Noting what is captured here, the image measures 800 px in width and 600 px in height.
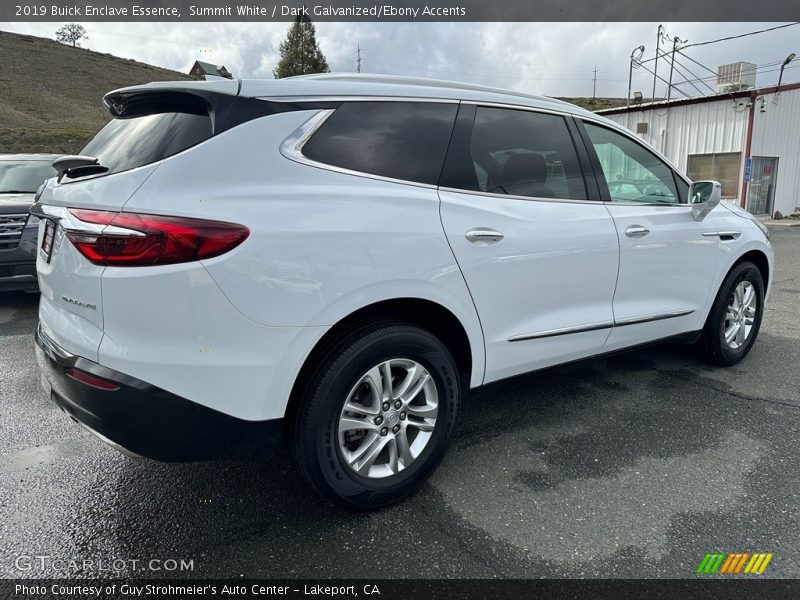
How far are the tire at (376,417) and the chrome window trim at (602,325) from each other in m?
0.47

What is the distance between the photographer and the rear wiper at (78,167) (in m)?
2.31

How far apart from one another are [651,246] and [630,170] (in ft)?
1.91

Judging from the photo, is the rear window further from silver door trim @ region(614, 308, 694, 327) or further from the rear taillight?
silver door trim @ region(614, 308, 694, 327)

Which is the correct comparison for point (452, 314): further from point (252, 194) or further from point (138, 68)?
point (138, 68)

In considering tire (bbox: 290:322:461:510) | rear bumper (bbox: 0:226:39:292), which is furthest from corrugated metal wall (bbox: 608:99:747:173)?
tire (bbox: 290:322:461:510)

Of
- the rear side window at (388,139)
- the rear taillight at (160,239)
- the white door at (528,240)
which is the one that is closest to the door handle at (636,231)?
the white door at (528,240)

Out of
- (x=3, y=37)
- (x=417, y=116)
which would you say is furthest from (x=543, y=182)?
(x=3, y=37)

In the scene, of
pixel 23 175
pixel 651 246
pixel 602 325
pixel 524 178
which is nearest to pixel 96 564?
pixel 524 178

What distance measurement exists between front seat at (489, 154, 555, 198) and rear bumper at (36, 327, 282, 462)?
1.56 metres

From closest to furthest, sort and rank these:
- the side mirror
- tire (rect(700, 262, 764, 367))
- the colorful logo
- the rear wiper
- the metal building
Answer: the colorful logo, the rear wiper, the side mirror, tire (rect(700, 262, 764, 367)), the metal building

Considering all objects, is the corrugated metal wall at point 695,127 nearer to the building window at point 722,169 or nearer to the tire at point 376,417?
the building window at point 722,169

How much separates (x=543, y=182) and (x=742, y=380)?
7.49 ft

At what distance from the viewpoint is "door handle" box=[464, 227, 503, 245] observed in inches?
101

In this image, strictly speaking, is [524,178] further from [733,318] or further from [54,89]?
[54,89]
